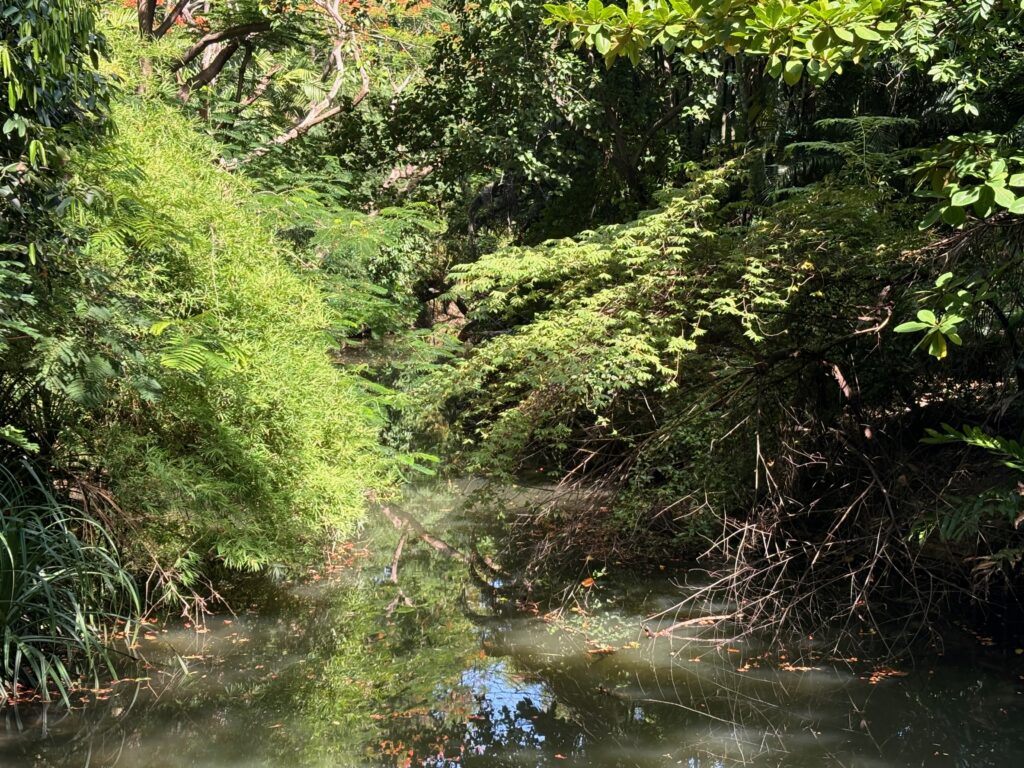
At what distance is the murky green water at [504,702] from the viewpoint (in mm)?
3395

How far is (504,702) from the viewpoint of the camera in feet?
12.9

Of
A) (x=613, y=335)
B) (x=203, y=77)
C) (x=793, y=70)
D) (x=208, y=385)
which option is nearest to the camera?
(x=793, y=70)

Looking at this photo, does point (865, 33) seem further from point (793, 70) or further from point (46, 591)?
point (46, 591)

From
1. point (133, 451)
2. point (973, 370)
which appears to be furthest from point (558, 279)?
point (133, 451)

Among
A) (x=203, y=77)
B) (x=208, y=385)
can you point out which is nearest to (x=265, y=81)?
(x=203, y=77)

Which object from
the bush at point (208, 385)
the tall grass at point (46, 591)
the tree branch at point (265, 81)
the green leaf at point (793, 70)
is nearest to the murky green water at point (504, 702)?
the tall grass at point (46, 591)

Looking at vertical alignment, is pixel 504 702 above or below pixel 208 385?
below

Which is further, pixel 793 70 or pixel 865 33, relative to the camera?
pixel 793 70

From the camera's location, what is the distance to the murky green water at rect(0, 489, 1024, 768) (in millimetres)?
3395

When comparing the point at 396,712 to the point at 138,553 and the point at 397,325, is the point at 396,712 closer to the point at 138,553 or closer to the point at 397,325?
the point at 138,553

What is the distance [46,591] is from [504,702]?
1.94m

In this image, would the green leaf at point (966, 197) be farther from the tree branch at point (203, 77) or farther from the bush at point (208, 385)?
the tree branch at point (203, 77)

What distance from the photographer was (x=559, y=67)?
879cm

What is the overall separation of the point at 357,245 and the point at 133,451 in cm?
325
